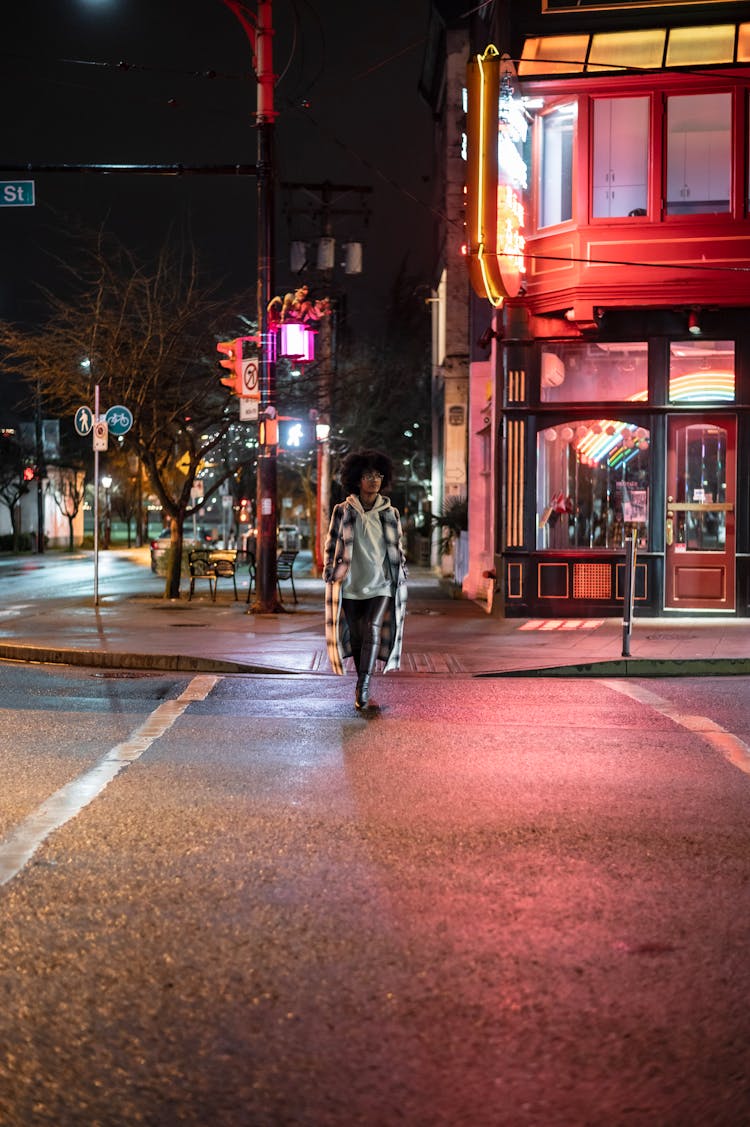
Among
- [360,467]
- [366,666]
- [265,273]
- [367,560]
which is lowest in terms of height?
[366,666]

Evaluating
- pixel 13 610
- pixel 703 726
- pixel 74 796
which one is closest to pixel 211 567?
pixel 13 610

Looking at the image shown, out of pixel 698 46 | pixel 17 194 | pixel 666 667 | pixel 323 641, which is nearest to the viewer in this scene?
pixel 666 667

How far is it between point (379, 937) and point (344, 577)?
18.1 feet

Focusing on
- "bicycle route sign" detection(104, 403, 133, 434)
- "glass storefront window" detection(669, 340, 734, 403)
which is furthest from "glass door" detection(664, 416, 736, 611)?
"bicycle route sign" detection(104, 403, 133, 434)

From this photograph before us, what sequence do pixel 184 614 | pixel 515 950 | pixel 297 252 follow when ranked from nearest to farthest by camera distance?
pixel 515 950 < pixel 184 614 < pixel 297 252

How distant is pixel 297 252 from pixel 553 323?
16.3m

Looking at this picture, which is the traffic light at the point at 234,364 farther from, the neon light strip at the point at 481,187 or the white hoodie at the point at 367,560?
the white hoodie at the point at 367,560

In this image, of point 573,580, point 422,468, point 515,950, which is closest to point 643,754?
point 515,950

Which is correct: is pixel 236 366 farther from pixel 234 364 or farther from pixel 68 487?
pixel 68 487

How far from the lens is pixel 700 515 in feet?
62.6

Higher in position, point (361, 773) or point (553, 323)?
point (553, 323)

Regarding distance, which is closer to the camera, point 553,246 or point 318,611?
point 553,246

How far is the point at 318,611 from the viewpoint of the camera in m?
21.1

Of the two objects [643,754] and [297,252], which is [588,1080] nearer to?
[643,754]
